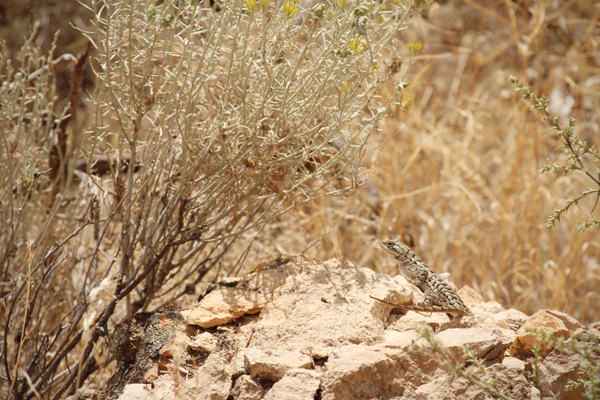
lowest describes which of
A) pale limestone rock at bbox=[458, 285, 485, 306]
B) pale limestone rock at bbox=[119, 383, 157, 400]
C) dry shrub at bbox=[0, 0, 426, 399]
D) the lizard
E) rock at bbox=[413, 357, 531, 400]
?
pale limestone rock at bbox=[119, 383, 157, 400]

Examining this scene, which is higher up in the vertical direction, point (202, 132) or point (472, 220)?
point (202, 132)

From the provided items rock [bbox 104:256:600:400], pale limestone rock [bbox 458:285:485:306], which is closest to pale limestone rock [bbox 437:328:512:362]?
rock [bbox 104:256:600:400]

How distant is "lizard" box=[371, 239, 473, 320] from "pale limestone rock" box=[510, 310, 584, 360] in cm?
24

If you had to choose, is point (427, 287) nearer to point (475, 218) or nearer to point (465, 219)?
point (465, 219)

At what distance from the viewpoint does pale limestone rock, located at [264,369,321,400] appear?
1.87 metres

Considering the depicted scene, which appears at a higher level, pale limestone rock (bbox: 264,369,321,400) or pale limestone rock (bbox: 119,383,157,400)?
pale limestone rock (bbox: 264,369,321,400)

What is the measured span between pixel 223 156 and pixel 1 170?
151 cm

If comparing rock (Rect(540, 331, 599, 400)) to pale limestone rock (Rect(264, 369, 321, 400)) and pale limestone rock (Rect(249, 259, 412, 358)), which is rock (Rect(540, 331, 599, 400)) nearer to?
pale limestone rock (Rect(249, 259, 412, 358))

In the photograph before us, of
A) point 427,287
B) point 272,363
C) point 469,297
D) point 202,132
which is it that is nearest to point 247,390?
point 272,363

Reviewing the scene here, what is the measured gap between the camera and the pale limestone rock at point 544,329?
7.10 feet

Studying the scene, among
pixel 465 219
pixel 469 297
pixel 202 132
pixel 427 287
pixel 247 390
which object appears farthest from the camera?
pixel 465 219

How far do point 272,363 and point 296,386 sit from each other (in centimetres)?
14

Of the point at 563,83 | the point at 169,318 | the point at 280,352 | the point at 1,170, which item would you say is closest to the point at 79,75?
the point at 1,170

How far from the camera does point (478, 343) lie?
6.63ft
